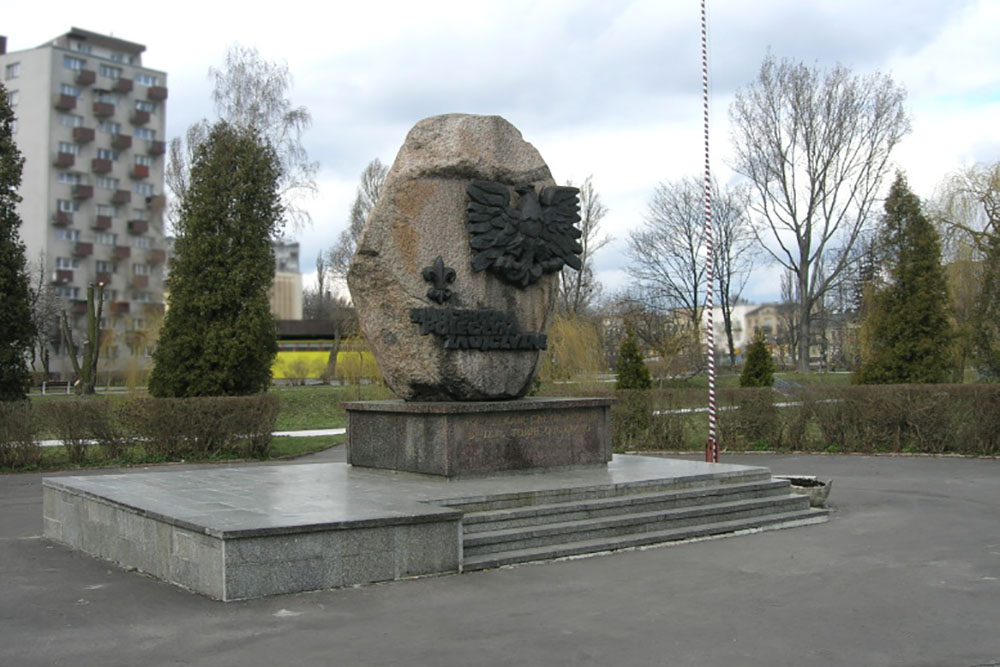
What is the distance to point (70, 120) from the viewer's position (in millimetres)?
58594

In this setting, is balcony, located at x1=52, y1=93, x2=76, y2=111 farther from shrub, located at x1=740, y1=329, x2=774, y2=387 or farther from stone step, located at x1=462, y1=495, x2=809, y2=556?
stone step, located at x1=462, y1=495, x2=809, y2=556

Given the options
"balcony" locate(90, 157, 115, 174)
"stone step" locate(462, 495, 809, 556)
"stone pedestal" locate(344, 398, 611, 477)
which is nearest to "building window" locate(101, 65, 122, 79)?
"balcony" locate(90, 157, 115, 174)

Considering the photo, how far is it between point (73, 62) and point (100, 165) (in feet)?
22.6

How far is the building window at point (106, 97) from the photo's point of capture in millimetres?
59875

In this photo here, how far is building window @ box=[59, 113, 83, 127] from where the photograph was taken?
58219mm

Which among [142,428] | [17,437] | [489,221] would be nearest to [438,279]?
[489,221]

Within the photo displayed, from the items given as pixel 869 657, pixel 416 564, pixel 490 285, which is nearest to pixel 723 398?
pixel 490 285

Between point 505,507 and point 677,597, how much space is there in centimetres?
236

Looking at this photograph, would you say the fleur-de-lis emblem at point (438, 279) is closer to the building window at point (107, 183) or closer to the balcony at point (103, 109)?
the balcony at point (103, 109)

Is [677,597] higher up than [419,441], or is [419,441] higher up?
[419,441]

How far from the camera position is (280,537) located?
7.38 metres

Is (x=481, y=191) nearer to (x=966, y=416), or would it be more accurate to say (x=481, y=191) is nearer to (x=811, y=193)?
(x=966, y=416)

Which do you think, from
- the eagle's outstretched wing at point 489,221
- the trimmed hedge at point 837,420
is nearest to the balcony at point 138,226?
the trimmed hedge at point 837,420

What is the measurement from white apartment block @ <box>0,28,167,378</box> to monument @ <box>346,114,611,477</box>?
46.7 metres
